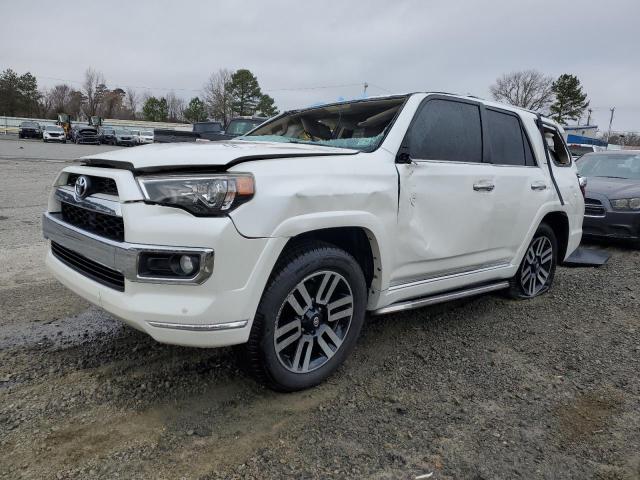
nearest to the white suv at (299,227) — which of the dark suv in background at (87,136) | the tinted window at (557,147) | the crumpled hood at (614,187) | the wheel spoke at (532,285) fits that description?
the wheel spoke at (532,285)

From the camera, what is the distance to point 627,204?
7066mm

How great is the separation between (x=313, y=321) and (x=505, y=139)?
8.09 ft

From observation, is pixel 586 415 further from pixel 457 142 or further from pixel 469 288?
pixel 457 142

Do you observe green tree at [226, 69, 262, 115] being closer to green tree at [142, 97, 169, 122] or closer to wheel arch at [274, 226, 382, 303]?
green tree at [142, 97, 169, 122]

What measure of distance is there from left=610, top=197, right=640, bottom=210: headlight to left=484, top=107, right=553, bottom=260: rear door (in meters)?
3.61

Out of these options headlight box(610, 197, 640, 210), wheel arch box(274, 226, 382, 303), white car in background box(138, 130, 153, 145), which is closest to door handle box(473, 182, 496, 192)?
wheel arch box(274, 226, 382, 303)

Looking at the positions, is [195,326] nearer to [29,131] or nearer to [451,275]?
[451,275]

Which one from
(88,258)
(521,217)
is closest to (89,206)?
(88,258)

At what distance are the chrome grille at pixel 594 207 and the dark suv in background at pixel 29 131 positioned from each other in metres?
47.5

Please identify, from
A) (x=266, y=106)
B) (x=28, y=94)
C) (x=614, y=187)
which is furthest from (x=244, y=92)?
(x=614, y=187)

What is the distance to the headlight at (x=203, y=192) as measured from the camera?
2.19 metres

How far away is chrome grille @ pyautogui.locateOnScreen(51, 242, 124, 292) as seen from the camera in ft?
7.67

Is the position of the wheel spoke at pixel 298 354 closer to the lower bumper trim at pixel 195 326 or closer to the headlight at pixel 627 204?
the lower bumper trim at pixel 195 326

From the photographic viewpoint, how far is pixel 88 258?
246 centimetres
